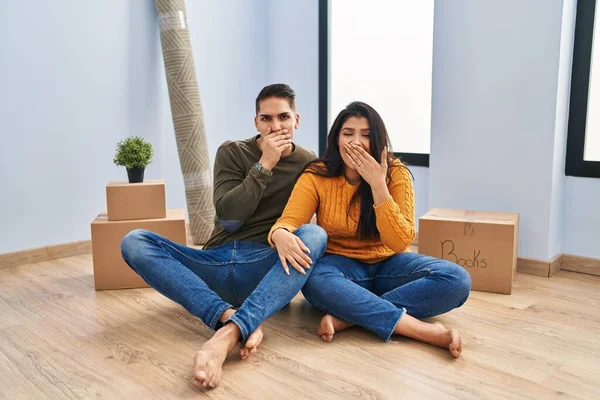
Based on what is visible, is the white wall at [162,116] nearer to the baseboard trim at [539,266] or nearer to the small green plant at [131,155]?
the baseboard trim at [539,266]

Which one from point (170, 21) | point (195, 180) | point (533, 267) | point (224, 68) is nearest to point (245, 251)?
point (195, 180)

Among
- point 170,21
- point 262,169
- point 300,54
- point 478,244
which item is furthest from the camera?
point 300,54

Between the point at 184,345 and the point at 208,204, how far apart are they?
1451 mm

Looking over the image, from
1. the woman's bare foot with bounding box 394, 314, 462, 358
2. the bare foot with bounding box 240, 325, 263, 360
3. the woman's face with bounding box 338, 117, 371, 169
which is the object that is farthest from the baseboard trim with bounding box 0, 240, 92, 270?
the woman's bare foot with bounding box 394, 314, 462, 358

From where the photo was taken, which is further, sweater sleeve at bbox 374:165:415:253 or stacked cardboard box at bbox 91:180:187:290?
stacked cardboard box at bbox 91:180:187:290

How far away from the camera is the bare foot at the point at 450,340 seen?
1476mm

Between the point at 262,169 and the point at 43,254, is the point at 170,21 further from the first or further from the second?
the point at 262,169

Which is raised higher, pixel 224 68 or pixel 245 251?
pixel 224 68

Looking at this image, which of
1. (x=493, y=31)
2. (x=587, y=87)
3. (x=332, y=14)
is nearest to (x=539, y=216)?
(x=587, y=87)

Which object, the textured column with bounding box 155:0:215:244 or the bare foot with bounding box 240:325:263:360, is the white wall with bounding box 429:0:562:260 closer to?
the textured column with bounding box 155:0:215:244

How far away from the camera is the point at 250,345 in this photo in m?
1.46

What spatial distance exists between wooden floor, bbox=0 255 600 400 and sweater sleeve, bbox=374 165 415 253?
0.99 feet

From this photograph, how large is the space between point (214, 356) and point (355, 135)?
0.79 metres

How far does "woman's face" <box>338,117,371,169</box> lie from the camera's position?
1688 millimetres
